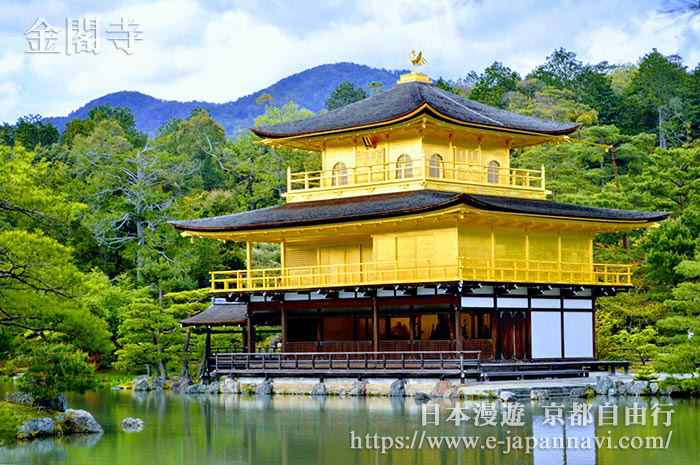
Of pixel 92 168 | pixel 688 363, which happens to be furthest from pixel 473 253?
pixel 92 168

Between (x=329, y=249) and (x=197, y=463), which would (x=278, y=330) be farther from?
(x=197, y=463)

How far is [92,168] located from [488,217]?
34032 millimetres

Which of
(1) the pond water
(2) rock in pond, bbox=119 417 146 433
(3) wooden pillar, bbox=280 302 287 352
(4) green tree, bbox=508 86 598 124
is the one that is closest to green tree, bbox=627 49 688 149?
(4) green tree, bbox=508 86 598 124

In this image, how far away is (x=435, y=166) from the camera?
39531 millimetres

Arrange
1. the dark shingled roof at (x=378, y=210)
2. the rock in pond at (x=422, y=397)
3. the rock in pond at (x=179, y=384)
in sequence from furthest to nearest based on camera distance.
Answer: the rock in pond at (x=179, y=384), the dark shingled roof at (x=378, y=210), the rock in pond at (x=422, y=397)

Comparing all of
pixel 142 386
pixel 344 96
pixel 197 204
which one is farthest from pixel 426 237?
pixel 344 96

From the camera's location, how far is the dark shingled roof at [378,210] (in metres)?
36.1

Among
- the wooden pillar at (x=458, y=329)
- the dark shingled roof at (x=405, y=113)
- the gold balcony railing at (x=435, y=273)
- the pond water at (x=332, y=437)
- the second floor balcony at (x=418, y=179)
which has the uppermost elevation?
the dark shingled roof at (x=405, y=113)

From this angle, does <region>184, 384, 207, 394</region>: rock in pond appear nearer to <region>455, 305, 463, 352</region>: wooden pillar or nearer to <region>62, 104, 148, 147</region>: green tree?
<region>455, 305, 463, 352</region>: wooden pillar

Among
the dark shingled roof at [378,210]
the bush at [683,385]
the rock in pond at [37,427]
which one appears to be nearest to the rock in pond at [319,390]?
the dark shingled roof at [378,210]

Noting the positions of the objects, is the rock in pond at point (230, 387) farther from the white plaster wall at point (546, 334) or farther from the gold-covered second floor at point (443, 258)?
the white plaster wall at point (546, 334)

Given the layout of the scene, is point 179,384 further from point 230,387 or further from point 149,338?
point 230,387

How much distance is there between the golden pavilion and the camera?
36312mm

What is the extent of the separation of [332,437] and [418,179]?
16.0 m
